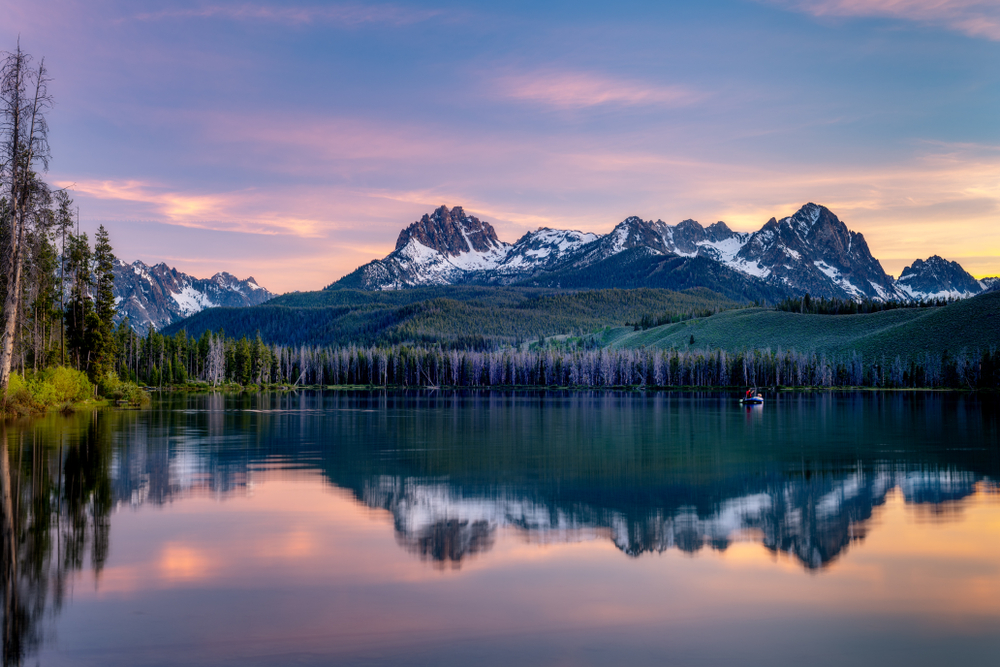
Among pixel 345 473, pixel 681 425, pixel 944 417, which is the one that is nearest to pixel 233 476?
pixel 345 473

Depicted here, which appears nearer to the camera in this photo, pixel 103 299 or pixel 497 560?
pixel 497 560

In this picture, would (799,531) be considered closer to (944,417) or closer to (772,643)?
(772,643)

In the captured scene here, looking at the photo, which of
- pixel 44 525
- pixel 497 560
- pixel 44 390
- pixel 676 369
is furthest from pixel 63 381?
pixel 676 369

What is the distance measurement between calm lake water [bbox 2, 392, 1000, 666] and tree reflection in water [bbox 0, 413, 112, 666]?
0.07 meters

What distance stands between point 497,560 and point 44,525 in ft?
32.1

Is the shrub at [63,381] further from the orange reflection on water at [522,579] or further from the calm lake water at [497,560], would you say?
the orange reflection on water at [522,579]

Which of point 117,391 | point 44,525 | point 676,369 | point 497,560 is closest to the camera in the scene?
point 497,560

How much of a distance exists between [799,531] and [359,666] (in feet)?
37.7

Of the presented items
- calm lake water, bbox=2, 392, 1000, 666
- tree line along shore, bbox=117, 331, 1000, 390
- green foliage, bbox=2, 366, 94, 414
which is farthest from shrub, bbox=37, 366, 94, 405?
tree line along shore, bbox=117, 331, 1000, 390

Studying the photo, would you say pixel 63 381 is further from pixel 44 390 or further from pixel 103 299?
pixel 103 299

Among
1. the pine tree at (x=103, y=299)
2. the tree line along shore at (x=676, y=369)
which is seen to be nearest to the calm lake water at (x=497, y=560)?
the pine tree at (x=103, y=299)

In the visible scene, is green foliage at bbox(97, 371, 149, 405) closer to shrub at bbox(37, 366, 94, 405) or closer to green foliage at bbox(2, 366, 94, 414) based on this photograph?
green foliage at bbox(2, 366, 94, 414)

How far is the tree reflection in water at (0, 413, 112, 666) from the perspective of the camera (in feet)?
35.3

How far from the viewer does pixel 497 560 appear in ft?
46.4
